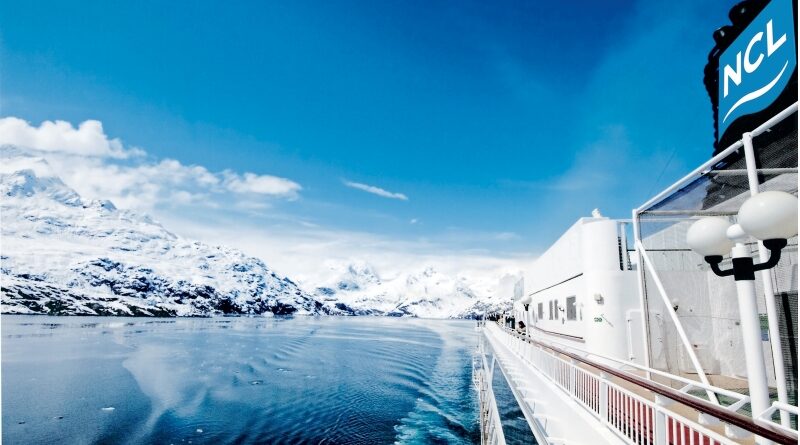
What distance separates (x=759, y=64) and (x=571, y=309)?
35.5 feet

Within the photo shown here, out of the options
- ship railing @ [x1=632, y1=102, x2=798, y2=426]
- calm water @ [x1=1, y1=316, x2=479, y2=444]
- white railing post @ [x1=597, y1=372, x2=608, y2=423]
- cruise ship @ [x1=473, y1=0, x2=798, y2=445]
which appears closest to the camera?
cruise ship @ [x1=473, y1=0, x2=798, y2=445]

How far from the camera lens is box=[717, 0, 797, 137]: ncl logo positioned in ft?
29.9

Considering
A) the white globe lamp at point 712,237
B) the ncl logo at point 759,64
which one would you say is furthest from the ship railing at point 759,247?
the ncl logo at point 759,64

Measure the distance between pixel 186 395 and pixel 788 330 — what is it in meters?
27.5

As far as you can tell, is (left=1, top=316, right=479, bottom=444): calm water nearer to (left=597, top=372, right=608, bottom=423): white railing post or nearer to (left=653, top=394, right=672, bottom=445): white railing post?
(left=597, top=372, right=608, bottom=423): white railing post

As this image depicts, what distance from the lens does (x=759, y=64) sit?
10.0 m

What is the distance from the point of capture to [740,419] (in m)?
3.08

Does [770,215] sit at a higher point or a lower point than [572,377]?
higher

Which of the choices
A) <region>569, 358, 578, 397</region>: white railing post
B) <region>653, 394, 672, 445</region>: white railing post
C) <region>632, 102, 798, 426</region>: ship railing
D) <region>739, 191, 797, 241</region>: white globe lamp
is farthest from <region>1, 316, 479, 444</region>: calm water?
<region>739, 191, 797, 241</region>: white globe lamp

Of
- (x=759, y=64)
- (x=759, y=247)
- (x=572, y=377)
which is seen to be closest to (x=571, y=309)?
(x=572, y=377)

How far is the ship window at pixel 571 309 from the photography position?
17.0 metres

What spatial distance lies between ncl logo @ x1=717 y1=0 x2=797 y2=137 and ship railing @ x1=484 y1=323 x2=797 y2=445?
764 cm

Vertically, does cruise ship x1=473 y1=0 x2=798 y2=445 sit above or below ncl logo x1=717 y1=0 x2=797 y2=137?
below

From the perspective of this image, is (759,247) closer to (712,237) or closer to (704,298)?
(712,237)
